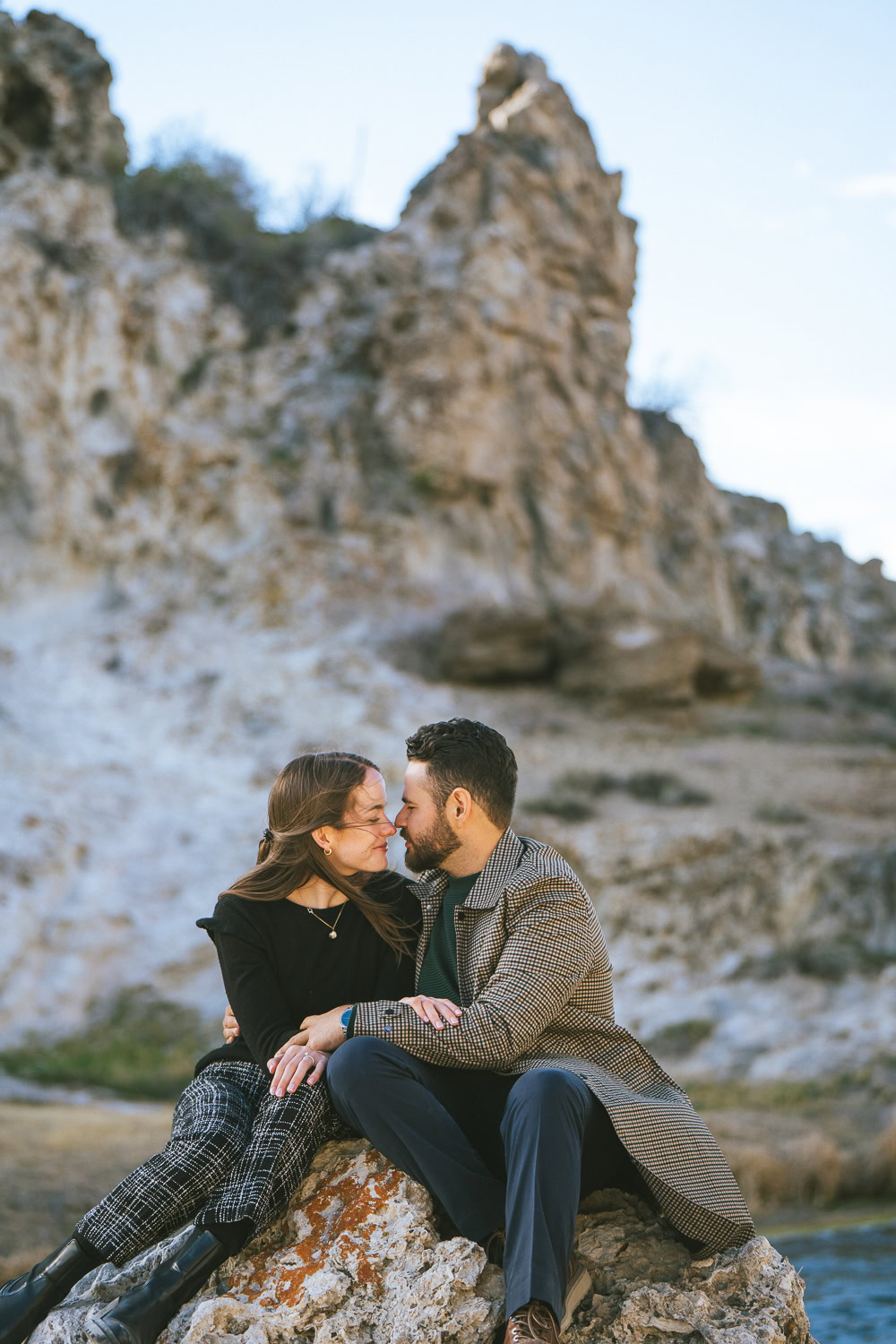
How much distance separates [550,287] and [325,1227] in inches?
728

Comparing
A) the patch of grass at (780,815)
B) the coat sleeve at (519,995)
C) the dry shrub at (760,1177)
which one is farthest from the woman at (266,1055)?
the patch of grass at (780,815)

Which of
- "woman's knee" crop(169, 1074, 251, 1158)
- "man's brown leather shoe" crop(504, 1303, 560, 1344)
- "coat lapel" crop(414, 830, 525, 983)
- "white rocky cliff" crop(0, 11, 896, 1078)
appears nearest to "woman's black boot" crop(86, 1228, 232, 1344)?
"woman's knee" crop(169, 1074, 251, 1158)

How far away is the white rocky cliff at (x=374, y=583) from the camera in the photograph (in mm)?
11828

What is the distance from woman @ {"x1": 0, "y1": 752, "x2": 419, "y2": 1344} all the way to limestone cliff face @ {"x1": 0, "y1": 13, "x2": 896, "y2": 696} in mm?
12269

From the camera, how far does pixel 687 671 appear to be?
16875 millimetres

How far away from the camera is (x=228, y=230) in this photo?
751 inches

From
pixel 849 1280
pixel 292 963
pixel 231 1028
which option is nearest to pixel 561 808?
pixel 849 1280

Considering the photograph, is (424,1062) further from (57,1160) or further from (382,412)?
(382,412)

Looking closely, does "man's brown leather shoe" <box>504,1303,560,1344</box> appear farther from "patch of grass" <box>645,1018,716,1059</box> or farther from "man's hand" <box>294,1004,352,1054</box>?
"patch of grass" <box>645,1018,716,1059</box>

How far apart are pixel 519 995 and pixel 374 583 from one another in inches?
544

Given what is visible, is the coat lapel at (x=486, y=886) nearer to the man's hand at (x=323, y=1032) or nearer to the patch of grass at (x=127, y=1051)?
the man's hand at (x=323, y=1032)

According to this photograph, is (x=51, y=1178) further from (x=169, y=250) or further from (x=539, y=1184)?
(x=169, y=250)

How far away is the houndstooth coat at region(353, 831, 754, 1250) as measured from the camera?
2926mm

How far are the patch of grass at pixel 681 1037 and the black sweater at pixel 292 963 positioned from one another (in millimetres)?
7539
